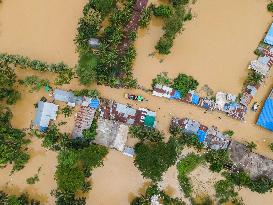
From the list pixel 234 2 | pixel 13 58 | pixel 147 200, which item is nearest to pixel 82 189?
pixel 147 200

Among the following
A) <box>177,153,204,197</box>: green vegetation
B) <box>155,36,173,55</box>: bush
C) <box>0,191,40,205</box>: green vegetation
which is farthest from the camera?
<box>177,153,204,197</box>: green vegetation

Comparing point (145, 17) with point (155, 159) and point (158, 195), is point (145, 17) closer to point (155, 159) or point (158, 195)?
point (155, 159)

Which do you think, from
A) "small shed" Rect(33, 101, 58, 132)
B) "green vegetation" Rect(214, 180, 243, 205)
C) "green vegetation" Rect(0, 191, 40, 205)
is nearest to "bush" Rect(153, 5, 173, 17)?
"small shed" Rect(33, 101, 58, 132)

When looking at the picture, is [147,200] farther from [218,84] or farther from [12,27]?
[12,27]

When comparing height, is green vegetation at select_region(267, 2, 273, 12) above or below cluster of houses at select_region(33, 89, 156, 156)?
above

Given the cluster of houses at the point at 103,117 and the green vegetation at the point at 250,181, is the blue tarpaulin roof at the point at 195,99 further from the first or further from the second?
the green vegetation at the point at 250,181

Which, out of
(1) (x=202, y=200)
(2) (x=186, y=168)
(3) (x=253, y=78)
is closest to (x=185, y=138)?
(2) (x=186, y=168)

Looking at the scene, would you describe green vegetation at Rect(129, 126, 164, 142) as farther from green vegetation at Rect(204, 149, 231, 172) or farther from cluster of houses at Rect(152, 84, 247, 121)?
green vegetation at Rect(204, 149, 231, 172)
